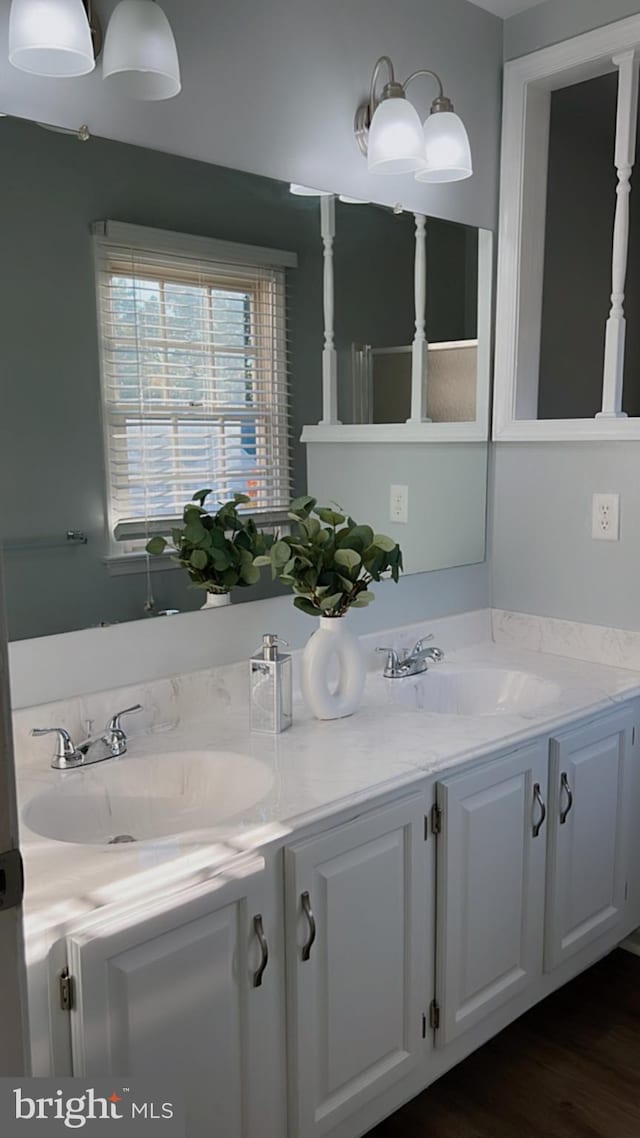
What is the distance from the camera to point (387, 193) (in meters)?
2.25

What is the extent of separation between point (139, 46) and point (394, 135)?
645 mm

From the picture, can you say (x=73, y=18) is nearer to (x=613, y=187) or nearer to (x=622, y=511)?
(x=622, y=511)

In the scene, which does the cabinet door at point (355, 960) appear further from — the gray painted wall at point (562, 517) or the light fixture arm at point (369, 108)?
the light fixture arm at point (369, 108)

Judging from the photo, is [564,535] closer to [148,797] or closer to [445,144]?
[445,144]

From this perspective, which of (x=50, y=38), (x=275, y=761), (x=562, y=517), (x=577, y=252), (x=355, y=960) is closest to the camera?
(x=50, y=38)

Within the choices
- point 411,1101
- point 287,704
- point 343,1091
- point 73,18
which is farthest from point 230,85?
point 411,1101

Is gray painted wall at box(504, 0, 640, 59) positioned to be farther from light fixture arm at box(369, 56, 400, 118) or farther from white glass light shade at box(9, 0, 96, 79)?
white glass light shade at box(9, 0, 96, 79)

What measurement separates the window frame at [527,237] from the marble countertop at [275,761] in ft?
2.06

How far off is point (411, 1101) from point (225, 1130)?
684 millimetres

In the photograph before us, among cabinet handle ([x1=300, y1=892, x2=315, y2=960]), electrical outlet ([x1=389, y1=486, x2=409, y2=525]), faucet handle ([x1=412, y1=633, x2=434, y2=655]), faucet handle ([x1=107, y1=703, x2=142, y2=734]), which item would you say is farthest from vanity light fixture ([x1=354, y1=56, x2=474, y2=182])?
cabinet handle ([x1=300, y1=892, x2=315, y2=960])

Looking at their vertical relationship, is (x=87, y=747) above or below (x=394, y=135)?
below

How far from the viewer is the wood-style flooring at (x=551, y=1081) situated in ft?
6.10

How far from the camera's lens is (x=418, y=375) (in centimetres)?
241

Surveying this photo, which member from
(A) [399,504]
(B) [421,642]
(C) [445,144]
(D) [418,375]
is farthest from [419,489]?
(C) [445,144]
